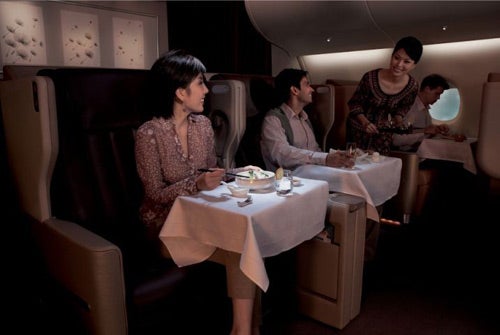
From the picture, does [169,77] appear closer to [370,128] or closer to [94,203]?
[94,203]

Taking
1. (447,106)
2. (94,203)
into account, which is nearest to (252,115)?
(94,203)

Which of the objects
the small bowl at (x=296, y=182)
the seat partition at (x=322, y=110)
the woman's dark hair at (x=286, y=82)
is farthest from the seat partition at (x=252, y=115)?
the small bowl at (x=296, y=182)

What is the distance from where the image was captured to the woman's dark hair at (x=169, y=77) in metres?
1.93

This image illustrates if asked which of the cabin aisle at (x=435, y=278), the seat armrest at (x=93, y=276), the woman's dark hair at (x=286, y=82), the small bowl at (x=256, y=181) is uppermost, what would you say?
the woman's dark hair at (x=286, y=82)

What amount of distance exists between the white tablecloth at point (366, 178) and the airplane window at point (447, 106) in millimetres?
1974

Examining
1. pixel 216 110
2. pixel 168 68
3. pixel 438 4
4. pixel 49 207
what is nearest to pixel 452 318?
pixel 216 110

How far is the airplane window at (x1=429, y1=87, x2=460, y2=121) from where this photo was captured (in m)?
4.05

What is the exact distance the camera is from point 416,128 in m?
3.71

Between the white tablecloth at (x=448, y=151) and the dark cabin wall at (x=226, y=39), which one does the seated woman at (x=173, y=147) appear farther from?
the dark cabin wall at (x=226, y=39)

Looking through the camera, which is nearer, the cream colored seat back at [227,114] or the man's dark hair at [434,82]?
the cream colored seat back at [227,114]

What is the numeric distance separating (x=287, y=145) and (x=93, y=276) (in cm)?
140

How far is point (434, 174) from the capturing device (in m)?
3.71

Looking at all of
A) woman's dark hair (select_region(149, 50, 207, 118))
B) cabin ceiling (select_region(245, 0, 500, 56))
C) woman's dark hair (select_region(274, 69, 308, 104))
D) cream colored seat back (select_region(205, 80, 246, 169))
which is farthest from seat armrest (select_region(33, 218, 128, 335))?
cabin ceiling (select_region(245, 0, 500, 56))

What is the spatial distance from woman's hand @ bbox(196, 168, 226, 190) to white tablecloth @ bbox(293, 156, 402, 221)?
76 centimetres
